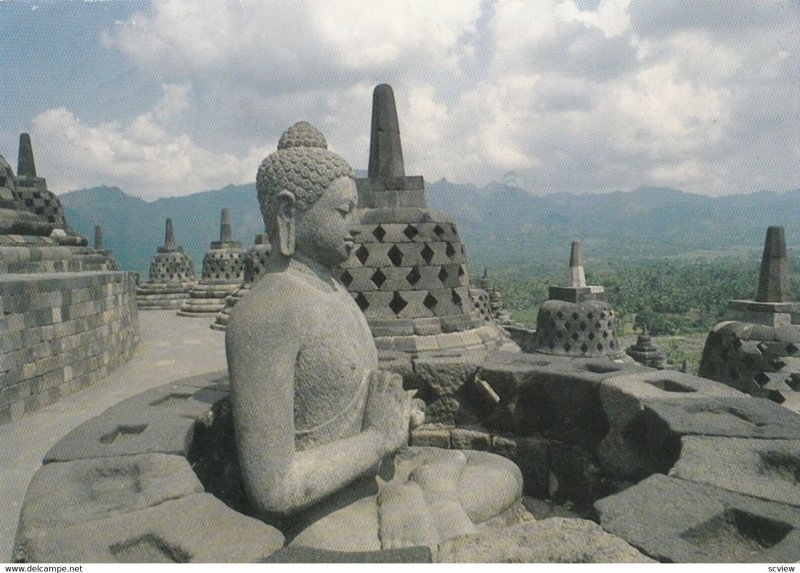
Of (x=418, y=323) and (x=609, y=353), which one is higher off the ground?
(x=418, y=323)

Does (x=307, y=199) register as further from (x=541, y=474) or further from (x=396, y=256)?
(x=396, y=256)

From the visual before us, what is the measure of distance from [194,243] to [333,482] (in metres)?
161

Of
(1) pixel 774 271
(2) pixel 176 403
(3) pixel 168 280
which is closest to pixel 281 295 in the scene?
(2) pixel 176 403

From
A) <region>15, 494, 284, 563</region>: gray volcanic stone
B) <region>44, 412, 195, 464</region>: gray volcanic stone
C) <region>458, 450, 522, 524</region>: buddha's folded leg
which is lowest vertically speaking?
<region>458, 450, 522, 524</region>: buddha's folded leg

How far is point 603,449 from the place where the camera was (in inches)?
121

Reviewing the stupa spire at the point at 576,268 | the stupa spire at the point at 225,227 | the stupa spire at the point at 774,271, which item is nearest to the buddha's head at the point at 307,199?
the stupa spire at the point at 774,271

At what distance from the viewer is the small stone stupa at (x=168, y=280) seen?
59.1ft

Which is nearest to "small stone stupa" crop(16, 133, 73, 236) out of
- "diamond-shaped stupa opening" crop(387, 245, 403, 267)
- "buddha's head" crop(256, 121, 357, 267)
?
"diamond-shaped stupa opening" crop(387, 245, 403, 267)

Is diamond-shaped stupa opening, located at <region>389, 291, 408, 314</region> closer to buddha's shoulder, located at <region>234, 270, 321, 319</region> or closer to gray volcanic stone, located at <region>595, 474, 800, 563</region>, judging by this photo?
buddha's shoulder, located at <region>234, 270, 321, 319</region>

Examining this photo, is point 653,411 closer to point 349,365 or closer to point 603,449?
point 603,449

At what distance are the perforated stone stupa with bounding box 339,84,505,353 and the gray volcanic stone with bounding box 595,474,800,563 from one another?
3543mm

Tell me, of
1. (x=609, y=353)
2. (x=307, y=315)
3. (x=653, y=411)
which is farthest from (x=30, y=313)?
(x=609, y=353)

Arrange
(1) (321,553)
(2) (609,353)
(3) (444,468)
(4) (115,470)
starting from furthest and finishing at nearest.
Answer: (2) (609,353) → (3) (444,468) → (4) (115,470) → (1) (321,553)

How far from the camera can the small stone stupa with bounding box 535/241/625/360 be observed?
10195mm
